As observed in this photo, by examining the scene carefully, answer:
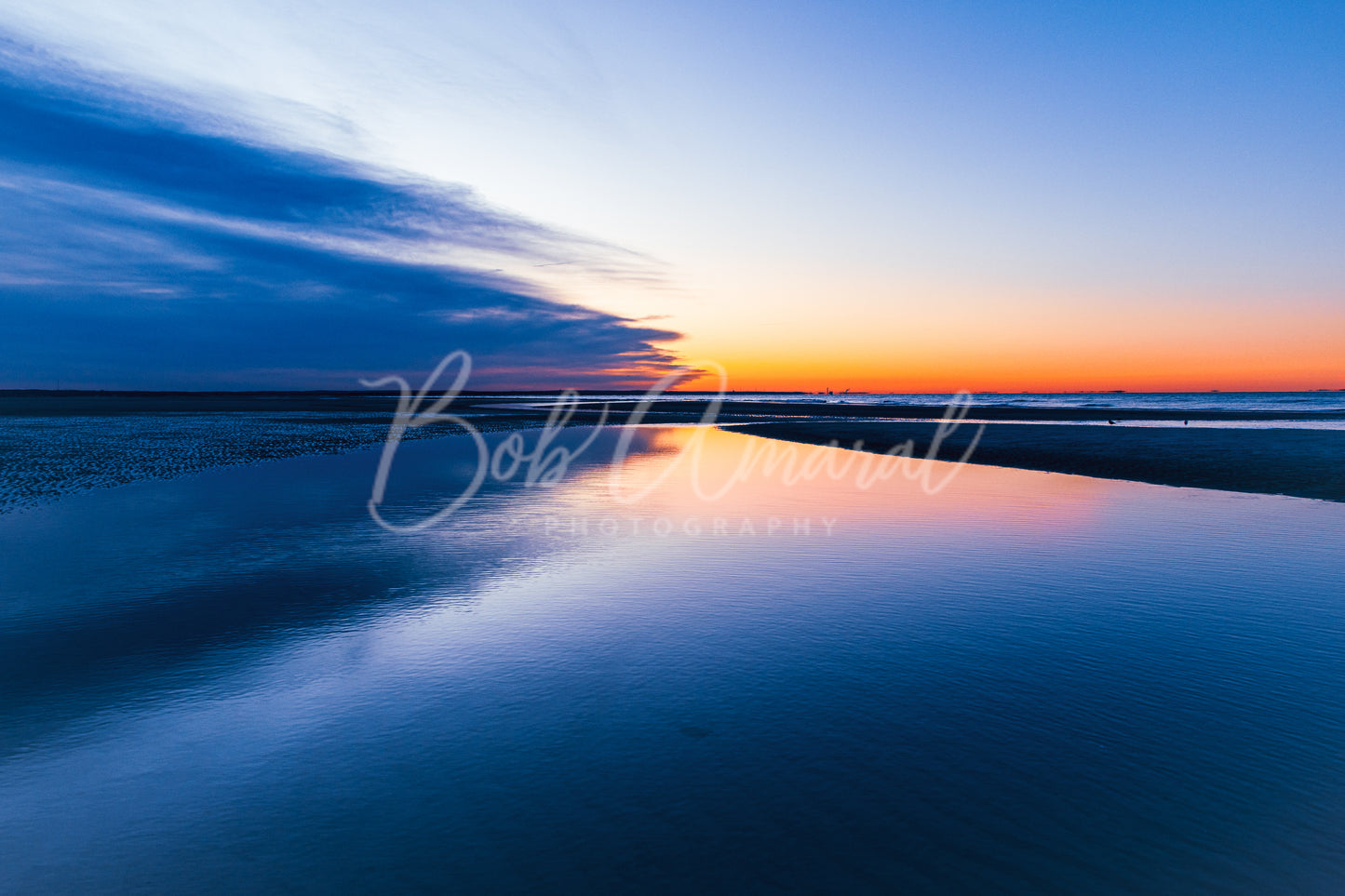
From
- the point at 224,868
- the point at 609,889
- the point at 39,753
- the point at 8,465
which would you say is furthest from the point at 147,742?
the point at 8,465

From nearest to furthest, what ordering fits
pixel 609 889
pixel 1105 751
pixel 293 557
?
pixel 609 889
pixel 1105 751
pixel 293 557

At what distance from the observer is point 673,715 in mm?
7516

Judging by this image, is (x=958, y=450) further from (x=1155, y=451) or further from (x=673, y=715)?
(x=673, y=715)

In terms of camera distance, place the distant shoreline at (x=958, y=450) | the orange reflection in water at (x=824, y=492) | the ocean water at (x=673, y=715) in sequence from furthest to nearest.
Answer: the distant shoreline at (x=958, y=450) < the orange reflection in water at (x=824, y=492) < the ocean water at (x=673, y=715)

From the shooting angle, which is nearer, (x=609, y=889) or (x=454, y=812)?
(x=609, y=889)

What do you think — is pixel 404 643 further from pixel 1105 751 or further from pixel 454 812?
pixel 1105 751

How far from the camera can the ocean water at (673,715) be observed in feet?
17.0

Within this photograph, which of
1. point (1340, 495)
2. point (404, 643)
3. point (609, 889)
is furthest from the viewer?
point (1340, 495)

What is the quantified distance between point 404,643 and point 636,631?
10.4ft

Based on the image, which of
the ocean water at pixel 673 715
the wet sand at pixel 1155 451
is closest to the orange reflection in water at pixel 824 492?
the ocean water at pixel 673 715

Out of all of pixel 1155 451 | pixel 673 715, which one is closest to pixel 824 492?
pixel 673 715

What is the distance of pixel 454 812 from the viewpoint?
225 inches

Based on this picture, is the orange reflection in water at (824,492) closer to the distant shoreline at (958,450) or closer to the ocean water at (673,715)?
the ocean water at (673,715)

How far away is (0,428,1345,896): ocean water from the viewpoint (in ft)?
17.0
